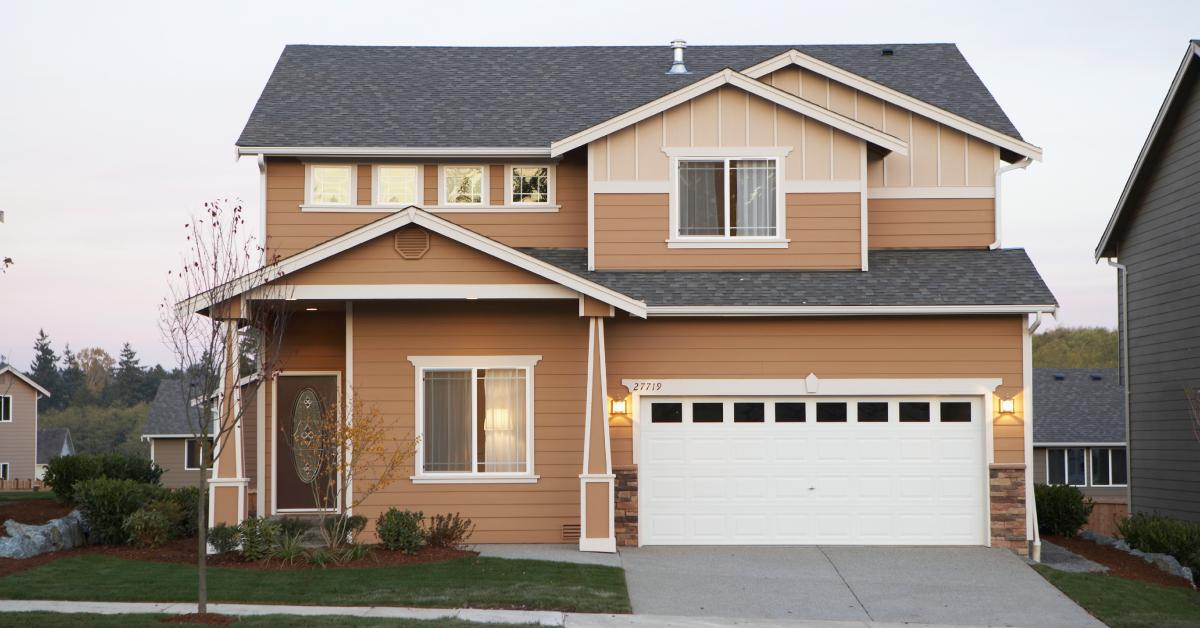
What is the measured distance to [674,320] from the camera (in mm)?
16938

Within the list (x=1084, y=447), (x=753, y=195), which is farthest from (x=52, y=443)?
(x=753, y=195)

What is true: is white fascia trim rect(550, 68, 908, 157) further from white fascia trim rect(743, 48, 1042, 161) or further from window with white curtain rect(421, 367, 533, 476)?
Result: window with white curtain rect(421, 367, 533, 476)

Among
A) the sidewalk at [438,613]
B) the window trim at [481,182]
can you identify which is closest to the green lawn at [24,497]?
the sidewalk at [438,613]

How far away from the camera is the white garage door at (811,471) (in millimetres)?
16828

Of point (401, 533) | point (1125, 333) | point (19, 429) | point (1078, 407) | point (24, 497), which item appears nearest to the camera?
point (401, 533)

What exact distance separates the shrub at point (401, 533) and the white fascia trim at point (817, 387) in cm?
350

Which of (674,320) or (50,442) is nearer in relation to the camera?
(674,320)

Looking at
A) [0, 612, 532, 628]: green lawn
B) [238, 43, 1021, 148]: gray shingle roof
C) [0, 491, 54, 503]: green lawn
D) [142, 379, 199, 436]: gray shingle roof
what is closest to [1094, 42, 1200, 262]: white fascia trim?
[238, 43, 1021, 148]: gray shingle roof

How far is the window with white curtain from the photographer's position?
16953 mm

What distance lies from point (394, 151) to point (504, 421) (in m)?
4.40

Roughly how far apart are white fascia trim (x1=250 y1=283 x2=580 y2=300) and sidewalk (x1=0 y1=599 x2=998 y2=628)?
4446 mm

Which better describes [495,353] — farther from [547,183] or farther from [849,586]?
[849,586]

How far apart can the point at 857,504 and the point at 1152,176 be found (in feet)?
29.6

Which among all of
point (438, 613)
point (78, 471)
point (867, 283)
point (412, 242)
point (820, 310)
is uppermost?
point (412, 242)
